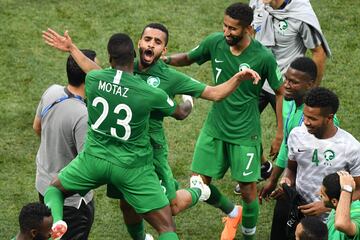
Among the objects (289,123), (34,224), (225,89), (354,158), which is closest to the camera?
(34,224)

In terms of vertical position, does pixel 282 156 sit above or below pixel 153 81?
below

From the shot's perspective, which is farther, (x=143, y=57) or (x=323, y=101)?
(x=143, y=57)

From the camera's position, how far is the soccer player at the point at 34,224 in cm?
725

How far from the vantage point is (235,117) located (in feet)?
32.1

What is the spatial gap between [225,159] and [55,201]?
2.30 metres

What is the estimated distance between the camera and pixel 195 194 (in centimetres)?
931

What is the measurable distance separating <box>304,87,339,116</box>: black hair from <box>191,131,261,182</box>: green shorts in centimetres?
145

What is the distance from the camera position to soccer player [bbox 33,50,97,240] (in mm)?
8523

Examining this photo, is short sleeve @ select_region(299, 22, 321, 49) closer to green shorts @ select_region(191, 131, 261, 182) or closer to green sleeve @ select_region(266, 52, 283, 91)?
green sleeve @ select_region(266, 52, 283, 91)

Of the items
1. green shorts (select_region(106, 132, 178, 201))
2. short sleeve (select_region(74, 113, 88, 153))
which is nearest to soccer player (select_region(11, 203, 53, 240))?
short sleeve (select_region(74, 113, 88, 153))

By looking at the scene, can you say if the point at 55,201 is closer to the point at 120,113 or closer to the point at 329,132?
the point at 120,113

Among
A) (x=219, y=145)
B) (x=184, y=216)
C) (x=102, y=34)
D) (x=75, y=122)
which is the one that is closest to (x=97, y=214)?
(x=184, y=216)

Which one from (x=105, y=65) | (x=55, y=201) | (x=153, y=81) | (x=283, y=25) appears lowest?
(x=105, y=65)

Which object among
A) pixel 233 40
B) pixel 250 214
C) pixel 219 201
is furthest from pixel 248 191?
pixel 233 40
